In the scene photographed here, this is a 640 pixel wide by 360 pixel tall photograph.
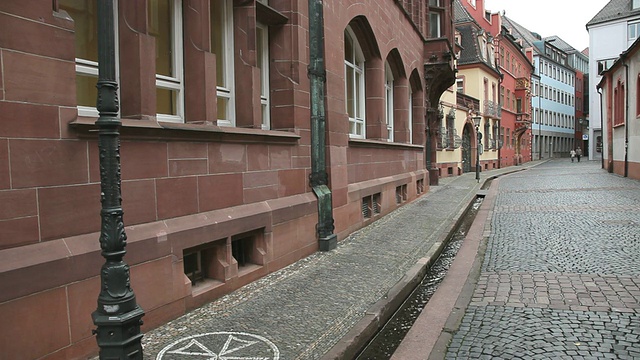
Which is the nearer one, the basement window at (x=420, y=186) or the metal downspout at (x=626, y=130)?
the basement window at (x=420, y=186)

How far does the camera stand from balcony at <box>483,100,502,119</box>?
3957 cm

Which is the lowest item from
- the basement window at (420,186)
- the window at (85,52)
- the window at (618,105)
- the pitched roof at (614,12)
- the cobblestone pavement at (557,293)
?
the cobblestone pavement at (557,293)

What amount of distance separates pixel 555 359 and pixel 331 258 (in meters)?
3.96

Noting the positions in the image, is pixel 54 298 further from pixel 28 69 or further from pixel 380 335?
pixel 380 335

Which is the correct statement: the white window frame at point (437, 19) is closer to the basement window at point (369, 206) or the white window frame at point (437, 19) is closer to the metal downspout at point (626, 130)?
the basement window at point (369, 206)

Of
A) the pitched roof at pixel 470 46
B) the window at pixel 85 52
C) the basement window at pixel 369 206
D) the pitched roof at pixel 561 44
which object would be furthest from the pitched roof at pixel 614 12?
the window at pixel 85 52

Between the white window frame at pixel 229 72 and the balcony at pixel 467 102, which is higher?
the balcony at pixel 467 102

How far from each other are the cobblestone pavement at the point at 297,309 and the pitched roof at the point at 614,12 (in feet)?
171

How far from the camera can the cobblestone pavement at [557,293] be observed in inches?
169

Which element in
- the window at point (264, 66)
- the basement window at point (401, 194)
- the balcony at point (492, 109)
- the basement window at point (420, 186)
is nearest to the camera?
the window at point (264, 66)

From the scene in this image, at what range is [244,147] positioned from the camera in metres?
6.23

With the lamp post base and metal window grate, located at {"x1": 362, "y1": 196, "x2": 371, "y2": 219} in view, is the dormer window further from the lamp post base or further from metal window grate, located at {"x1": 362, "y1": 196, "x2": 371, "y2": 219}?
the lamp post base

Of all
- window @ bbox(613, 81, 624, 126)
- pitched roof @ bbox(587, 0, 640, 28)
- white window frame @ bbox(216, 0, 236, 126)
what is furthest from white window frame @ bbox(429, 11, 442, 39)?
pitched roof @ bbox(587, 0, 640, 28)

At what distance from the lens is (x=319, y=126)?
8.08 meters
